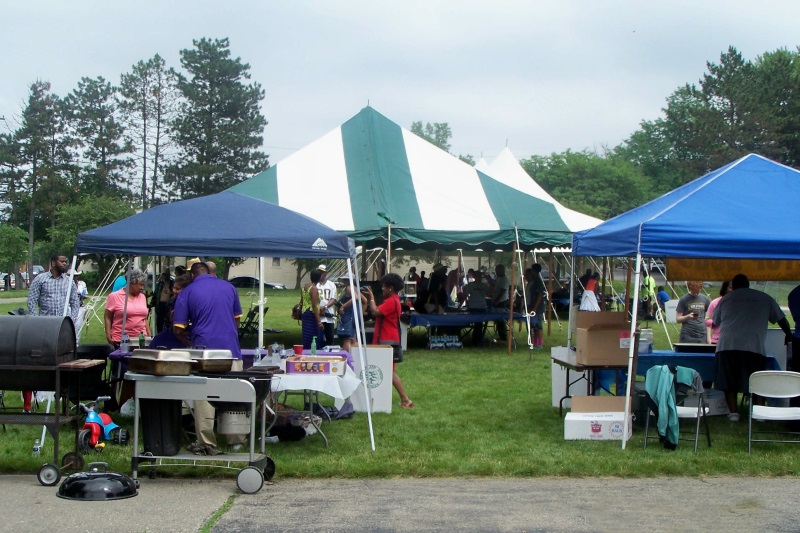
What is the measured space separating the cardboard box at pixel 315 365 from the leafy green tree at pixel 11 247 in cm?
4839

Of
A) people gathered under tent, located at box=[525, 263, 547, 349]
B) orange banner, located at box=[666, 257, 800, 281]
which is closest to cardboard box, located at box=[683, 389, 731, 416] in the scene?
orange banner, located at box=[666, 257, 800, 281]

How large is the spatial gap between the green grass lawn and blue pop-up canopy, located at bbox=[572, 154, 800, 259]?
5.90ft

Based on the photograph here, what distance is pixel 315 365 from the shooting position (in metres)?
7.83

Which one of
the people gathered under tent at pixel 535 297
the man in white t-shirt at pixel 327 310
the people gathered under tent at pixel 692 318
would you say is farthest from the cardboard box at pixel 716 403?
the people gathered under tent at pixel 535 297

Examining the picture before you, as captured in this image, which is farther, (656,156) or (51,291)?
(656,156)

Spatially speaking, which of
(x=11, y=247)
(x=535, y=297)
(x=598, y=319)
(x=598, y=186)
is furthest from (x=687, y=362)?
(x=598, y=186)

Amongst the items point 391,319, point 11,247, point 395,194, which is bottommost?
point 391,319

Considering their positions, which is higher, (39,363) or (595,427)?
(39,363)

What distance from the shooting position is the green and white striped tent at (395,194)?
15.1 metres

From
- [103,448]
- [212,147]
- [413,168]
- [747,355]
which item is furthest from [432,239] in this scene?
[212,147]

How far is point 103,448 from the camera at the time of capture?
757 cm

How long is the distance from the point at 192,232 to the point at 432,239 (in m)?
7.39

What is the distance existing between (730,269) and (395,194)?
19.8 ft

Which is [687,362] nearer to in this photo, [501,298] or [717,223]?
[717,223]
